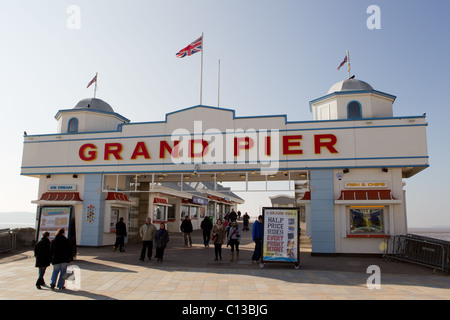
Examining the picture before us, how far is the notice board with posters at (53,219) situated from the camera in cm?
1567

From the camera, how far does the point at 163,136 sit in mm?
18172

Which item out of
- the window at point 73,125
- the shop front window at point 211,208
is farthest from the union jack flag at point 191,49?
the shop front window at point 211,208

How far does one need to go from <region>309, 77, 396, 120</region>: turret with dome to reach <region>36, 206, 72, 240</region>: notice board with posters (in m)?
13.3

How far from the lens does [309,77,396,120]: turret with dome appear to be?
1717 cm

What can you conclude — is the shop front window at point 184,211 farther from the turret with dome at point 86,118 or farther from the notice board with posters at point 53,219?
the notice board with posters at point 53,219

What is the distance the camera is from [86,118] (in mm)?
20078

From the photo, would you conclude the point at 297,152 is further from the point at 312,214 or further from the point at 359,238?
the point at 359,238

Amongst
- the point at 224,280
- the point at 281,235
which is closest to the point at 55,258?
the point at 224,280

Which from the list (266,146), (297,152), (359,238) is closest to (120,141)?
(266,146)

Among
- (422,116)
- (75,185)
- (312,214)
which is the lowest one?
(312,214)

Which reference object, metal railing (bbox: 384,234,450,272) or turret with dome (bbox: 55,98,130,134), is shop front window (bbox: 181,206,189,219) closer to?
turret with dome (bbox: 55,98,130,134)

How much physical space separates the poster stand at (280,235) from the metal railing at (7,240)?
40.8 feet
